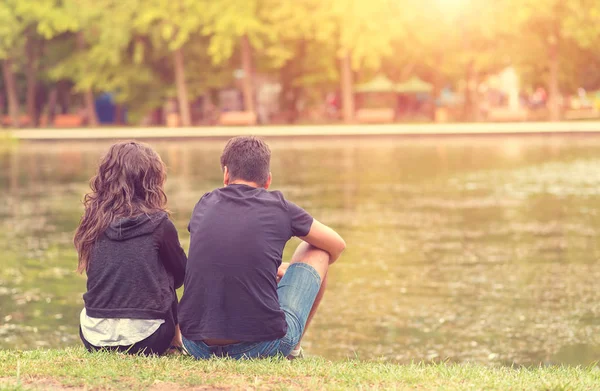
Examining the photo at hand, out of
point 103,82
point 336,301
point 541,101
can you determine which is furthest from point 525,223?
point 541,101

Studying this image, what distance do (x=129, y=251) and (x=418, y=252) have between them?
8.24m

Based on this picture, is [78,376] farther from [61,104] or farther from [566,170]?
[61,104]

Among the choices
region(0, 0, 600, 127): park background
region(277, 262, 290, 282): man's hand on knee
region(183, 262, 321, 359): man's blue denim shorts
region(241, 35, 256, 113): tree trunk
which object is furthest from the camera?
region(241, 35, 256, 113): tree trunk

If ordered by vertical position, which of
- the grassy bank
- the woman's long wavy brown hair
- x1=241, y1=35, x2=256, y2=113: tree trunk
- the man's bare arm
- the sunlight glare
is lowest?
the grassy bank

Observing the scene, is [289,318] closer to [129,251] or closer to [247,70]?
[129,251]

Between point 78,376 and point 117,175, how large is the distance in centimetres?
118

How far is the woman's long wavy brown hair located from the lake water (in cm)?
148

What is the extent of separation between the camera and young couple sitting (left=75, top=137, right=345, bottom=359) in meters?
5.97

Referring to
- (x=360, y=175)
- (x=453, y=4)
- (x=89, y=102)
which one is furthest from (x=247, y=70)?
(x=360, y=175)

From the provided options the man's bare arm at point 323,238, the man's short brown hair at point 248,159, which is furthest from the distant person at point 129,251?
the man's bare arm at point 323,238

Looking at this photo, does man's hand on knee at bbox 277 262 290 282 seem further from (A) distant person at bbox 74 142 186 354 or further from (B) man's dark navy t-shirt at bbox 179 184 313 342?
(A) distant person at bbox 74 142 186 354

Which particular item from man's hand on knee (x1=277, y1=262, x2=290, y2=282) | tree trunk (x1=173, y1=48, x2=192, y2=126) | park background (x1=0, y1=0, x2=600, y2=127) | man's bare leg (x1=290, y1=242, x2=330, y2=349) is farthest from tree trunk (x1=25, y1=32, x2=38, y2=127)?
man's bare leg (x1=290, y1=242, x2=330, y2=349)

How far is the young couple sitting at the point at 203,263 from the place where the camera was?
597 centimetres

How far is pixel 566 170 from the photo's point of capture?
972 inches
